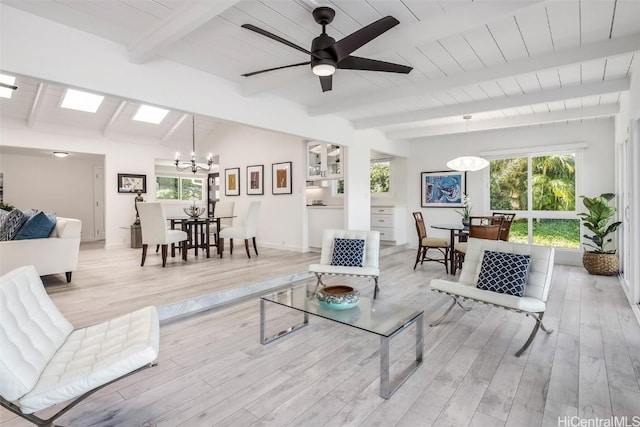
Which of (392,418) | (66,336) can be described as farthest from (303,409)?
(66,336)

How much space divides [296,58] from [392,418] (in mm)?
3029

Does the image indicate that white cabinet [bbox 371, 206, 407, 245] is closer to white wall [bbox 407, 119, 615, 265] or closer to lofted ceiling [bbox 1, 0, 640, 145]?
white wall [bbox 407, 119, 615, 265]

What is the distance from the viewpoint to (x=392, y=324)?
6.88 ft

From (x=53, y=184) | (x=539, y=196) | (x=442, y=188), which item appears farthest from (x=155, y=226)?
(x=539, y=196)

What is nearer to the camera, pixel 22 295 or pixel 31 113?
pixel 22 295

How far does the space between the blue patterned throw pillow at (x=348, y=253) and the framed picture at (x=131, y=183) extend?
5.68m

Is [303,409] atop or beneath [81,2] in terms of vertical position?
beneath

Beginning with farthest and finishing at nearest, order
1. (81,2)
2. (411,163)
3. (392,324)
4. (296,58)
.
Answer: (411,163) < (296,58) < (81,2) < (392,324)

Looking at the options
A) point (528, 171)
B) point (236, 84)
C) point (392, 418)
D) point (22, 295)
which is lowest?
point (392, 418)

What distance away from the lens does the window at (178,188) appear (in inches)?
402

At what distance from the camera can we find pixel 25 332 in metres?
1.61

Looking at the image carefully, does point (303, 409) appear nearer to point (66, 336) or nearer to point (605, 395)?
point (66, 336)

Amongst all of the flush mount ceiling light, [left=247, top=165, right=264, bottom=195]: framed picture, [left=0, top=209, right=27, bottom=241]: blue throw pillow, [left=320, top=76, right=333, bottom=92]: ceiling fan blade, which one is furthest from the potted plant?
the flush mount ceiling light

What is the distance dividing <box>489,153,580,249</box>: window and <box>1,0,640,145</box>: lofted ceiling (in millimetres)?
1285
